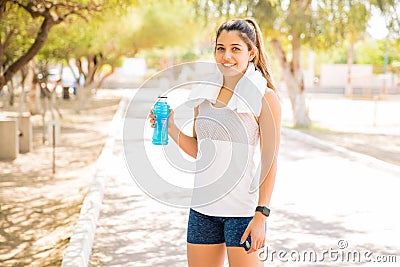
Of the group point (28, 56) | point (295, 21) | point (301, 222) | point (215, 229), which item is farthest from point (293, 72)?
point (215, 229)

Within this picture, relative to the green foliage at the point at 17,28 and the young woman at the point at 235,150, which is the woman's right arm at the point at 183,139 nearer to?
the young woman at the point at 235,150

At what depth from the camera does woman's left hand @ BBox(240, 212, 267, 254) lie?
3020 mm

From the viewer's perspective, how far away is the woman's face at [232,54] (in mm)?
3145

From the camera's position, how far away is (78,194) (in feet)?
33.4

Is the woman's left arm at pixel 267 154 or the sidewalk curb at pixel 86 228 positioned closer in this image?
the woman's left arm at pixel 267 154

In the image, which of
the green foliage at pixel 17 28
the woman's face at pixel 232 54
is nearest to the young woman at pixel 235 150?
the woman's face at pixel 232 54

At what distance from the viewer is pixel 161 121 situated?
10.8 ft

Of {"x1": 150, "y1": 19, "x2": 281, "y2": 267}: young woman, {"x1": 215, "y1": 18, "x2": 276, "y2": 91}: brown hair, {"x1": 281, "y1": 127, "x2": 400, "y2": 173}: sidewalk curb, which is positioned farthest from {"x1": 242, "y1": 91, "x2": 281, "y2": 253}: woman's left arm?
{"x1": 281, "y1": 127, "x2": 400, "y2": 173}: sidewalk curb

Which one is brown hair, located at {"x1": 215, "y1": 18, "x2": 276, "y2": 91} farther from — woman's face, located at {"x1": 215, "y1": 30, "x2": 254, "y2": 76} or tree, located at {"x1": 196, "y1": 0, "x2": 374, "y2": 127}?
tree, located at {"x1": 196, "y1": 0, "x2": 374, "y2": 127}

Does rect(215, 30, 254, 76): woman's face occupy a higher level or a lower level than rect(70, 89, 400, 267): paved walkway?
higher

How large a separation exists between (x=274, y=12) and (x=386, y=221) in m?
11.3

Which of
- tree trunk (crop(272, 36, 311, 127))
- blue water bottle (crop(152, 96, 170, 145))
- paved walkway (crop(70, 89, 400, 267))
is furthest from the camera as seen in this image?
tree trunk (crop(272, 36, 311, 127))

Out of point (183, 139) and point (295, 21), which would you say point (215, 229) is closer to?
point (183, 139)

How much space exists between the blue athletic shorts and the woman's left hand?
0.20 ft
